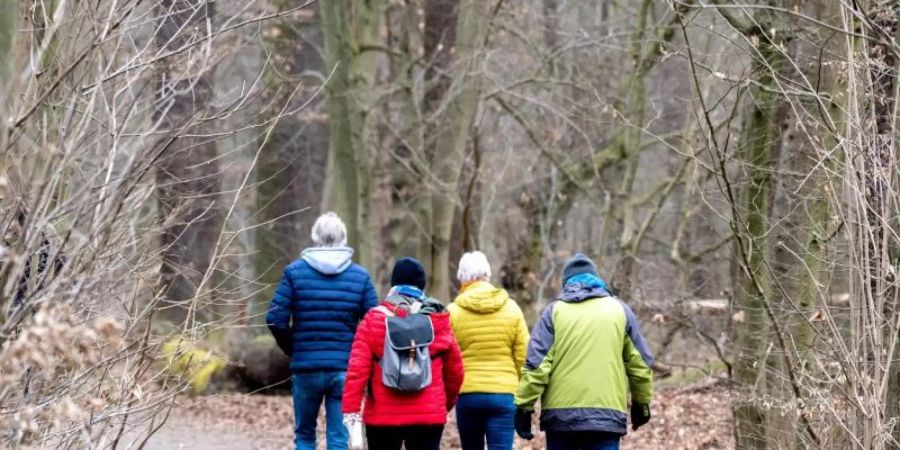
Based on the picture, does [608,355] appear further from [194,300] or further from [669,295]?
[669,295]

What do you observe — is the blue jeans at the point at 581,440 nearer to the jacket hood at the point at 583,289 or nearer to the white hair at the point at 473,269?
the jacket hood at the point at 583,289

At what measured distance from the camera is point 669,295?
16.6 meters

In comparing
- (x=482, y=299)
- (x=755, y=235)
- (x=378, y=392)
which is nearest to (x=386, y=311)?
(x=378, y=392)

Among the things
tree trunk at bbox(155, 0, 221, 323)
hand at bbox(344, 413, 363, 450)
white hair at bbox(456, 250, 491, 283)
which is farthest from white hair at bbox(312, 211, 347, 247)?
hand at bbox(344, 413, 363, 450)

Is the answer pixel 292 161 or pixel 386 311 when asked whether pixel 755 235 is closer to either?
pixel 386 311

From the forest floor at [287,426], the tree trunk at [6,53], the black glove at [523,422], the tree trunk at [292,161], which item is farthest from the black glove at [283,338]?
the tree trunk at [292,161]

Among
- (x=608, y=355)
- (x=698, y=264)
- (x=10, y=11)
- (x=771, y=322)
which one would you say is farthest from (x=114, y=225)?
(x=698, y=264)

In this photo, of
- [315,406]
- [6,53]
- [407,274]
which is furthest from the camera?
[315,406]

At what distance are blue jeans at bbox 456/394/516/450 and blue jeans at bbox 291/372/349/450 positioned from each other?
945mm

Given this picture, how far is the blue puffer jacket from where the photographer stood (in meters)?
9.13

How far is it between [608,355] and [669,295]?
9509mm

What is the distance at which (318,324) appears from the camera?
9.17 metres

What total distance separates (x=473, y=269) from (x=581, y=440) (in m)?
1.86

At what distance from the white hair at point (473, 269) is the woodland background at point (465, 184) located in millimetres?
1602
